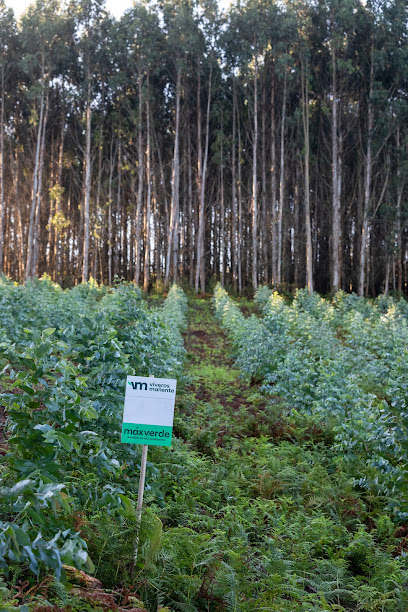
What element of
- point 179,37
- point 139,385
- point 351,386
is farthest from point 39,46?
point 139,385

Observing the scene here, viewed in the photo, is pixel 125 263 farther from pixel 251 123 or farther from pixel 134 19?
pixel 134 19

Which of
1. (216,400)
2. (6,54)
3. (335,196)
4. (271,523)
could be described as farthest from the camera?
(6,54)

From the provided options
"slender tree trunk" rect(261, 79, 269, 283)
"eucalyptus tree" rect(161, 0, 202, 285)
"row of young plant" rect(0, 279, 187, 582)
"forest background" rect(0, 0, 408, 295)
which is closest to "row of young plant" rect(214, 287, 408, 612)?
"row of young plant" rect(0, 279, 187, 582)

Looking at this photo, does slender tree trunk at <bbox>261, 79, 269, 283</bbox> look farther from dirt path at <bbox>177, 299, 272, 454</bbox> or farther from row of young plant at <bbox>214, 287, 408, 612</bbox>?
row of young plant at <bbox>214, 287, 408, 612</bbox>

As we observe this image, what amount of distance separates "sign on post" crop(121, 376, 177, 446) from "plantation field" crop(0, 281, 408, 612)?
0.28 metres

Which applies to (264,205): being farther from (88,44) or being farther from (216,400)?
(216,400)

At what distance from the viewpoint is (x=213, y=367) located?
1112cm

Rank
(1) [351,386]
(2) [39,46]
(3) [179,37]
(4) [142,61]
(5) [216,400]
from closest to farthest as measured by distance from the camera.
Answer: (1) [351,386] → (5) [216,400] → (2) [39,46] → (3) [179,37] → (4) [142,61]

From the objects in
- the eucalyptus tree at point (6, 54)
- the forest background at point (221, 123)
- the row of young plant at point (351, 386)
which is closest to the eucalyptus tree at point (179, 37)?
the forest background at point (221, 123)

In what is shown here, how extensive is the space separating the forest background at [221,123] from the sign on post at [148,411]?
905 inches

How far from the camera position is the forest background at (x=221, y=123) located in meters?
27.4

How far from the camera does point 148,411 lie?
352 cm

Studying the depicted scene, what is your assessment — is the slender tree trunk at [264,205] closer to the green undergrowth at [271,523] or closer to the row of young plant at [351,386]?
the row of young plant at [351,386]

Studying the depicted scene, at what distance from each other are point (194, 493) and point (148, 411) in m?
1.65
